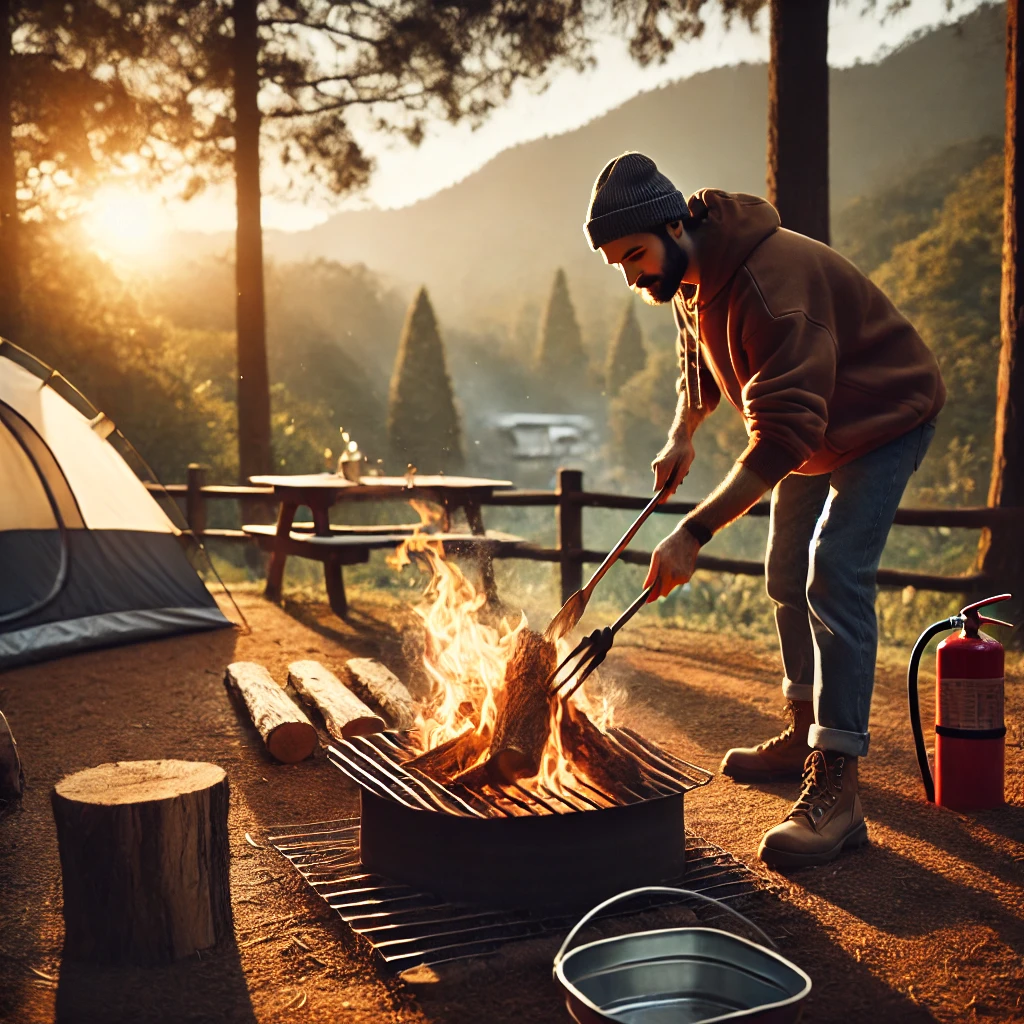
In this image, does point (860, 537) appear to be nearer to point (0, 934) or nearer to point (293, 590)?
point (0, 934)

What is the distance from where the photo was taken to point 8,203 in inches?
452

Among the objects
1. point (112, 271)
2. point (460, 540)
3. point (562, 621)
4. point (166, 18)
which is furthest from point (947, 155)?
point (562, 621)

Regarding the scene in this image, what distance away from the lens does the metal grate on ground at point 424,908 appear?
8.12 ft

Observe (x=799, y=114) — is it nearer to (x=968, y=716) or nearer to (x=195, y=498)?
(x=968, y=716)

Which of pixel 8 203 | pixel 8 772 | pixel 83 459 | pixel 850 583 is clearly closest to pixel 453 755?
pixel 850 583

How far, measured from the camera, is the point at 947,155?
5347 centimetres

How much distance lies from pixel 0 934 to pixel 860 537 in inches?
98.9

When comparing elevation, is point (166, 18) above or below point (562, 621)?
above

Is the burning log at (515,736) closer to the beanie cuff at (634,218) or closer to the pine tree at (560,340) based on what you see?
the beanie cuff at (634,218)

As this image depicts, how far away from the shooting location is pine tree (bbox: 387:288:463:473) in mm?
35375

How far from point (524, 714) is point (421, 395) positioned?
109 ft

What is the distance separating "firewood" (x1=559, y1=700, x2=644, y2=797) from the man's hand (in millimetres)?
478

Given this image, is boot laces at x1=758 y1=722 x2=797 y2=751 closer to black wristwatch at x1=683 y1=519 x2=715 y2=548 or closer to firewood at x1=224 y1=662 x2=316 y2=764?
black wristwatch at x1=683 y1=519 x2=715 y2=548

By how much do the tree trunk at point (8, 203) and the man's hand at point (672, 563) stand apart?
10635 millimetres
